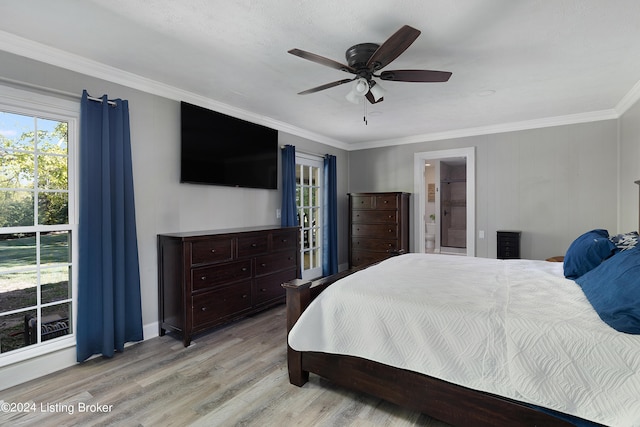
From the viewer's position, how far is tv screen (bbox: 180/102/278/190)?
341cm

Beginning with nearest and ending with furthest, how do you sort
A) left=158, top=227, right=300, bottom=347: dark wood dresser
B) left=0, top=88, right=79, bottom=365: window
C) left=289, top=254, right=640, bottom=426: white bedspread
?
left=289, top=254, right=640, bottom=426: white bedspread
left=0, top=88, right=79, bottom=365: window
left=158, top=227, right=300, bottom=347: dark wood dresser

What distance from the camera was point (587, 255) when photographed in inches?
90.4

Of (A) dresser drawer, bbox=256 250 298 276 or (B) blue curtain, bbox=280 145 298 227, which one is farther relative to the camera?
(B) blue curtain, bbox=280 145 298 227

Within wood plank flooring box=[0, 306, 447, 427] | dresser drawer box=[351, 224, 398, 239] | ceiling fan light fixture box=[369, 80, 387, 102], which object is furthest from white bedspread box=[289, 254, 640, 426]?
dresser drawer box=[351, 224, 398, 239]

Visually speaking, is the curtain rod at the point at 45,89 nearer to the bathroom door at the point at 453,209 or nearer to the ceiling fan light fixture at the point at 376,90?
the ceiling fan light fixture at the point at 376,90

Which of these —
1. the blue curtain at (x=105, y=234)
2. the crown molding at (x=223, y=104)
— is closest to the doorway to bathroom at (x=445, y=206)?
the crown molding at (x=223, y=104)

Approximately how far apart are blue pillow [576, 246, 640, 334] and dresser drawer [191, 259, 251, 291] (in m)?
2.87

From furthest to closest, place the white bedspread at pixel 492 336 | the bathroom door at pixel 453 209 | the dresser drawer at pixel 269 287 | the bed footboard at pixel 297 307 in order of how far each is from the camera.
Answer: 1. the bathroom door at pixel 453 209
2. the dresser drawer at pixel 269 287
3. the bed footboard at pixel 297 307
4. the white bedspread at pixel 492 336

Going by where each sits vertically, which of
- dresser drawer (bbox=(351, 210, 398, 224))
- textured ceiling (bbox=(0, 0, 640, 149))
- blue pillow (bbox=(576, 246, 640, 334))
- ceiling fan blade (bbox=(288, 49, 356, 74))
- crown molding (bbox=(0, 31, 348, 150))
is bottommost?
blue pillow (bbox=(576, 246, 640, 334))

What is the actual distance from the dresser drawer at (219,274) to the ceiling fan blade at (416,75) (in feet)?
7.51

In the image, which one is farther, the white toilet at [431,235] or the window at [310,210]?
the white toilet at [431,235]

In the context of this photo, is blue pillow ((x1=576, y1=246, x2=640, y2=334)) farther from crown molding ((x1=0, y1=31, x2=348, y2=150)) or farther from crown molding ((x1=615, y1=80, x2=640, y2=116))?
crown molding ((x1=0, y1=31, x2=348, y2=150))

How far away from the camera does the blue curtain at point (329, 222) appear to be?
5477 mm

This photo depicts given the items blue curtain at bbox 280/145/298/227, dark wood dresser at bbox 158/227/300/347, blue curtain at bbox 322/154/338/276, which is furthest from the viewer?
blue curtain at bbox 322/154/338/276
